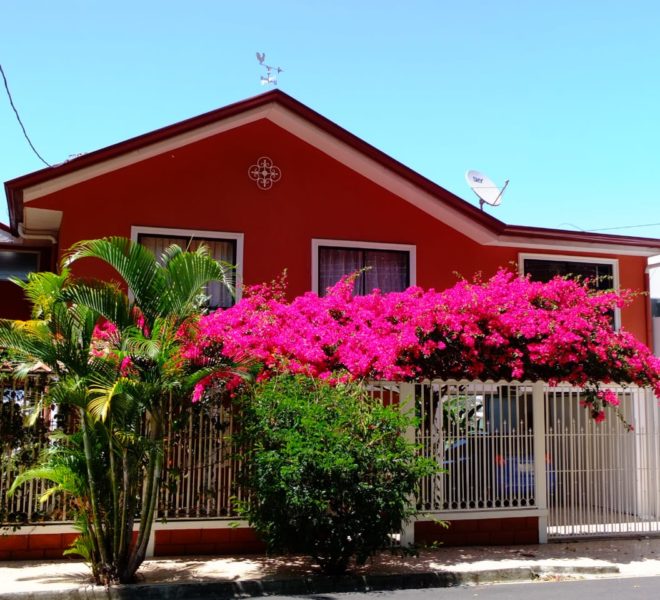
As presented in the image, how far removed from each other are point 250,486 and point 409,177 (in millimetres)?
6980

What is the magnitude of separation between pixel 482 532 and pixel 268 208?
6365 millimetres

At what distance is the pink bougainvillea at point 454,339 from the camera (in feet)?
31.4

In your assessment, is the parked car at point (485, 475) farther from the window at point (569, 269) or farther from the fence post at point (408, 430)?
the window at point (569, 269)

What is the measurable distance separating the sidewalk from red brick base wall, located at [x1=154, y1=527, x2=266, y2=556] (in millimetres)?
144

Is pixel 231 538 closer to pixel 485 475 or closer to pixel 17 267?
pixel 485 475

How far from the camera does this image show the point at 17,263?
48.8ft

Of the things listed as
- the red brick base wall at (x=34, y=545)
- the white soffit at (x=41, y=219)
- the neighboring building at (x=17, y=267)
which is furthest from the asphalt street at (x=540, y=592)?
the neighboring building at (x=17, y=267)

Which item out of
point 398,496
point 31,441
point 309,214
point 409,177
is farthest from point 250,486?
point 409,177

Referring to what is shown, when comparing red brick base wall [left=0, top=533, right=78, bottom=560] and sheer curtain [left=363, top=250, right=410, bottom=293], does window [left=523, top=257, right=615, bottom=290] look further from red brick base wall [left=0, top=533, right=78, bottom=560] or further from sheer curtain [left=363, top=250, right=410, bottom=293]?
red brick base wall [left=0, top=533, right=78, bottom=560]

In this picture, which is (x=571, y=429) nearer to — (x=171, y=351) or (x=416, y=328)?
(x=416, y=328)

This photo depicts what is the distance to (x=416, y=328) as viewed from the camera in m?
9.77

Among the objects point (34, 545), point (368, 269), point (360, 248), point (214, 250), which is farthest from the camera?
point (360, 248)

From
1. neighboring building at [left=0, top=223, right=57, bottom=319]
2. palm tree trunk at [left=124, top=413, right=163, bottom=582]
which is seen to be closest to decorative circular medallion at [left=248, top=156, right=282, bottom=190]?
neighboring building at [left=0, top=223, right=57, bottom=319]

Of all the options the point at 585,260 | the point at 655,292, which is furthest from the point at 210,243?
the point at 655,292
